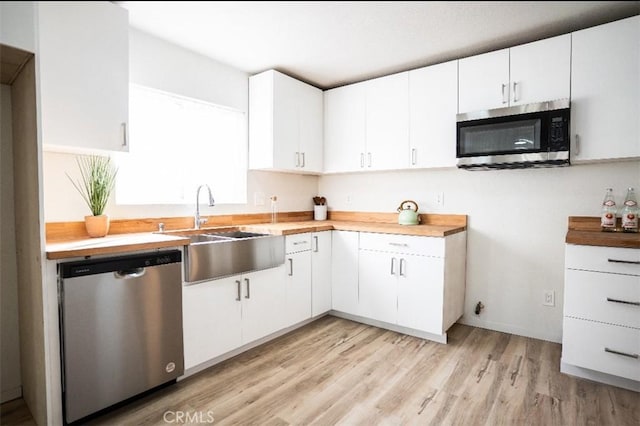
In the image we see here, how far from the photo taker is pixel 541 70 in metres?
2.13

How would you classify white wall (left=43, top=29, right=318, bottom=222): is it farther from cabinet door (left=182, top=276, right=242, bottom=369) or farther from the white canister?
cabinet door (left=182, top=276, right=242, bottom=369)

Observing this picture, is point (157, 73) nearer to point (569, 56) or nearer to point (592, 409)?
point (569, 56)

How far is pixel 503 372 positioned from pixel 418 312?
61 centimetres

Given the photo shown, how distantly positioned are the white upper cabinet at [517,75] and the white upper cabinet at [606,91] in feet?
0.23

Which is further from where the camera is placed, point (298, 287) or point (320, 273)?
point (320, 273)

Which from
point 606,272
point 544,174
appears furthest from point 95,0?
point 544,174

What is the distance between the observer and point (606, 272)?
1790 mm

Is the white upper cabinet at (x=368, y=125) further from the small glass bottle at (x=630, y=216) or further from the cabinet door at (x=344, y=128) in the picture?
the small glass bottle at (x=630, y=216)

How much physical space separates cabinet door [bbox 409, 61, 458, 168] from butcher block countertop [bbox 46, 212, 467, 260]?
1.73ft

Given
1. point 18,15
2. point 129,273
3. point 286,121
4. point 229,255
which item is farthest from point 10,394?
point 286,121

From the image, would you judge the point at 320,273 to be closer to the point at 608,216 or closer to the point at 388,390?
the point at 388,390

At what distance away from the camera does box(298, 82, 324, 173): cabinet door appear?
9.63ft

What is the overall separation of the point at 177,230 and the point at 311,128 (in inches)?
57.0

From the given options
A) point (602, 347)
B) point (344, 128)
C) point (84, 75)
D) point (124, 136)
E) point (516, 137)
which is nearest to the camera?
point (84, 75)
